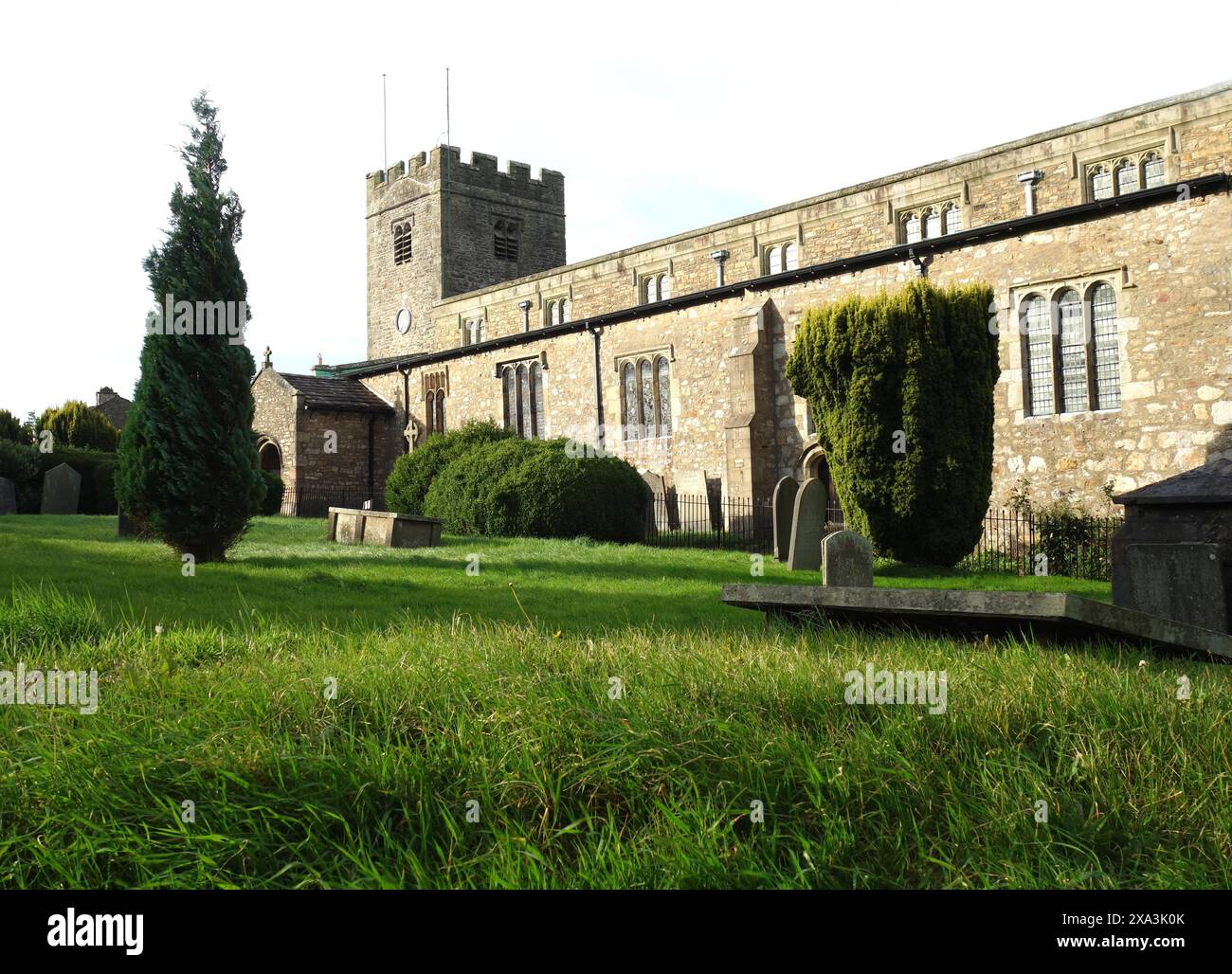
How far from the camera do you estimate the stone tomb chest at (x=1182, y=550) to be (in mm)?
7262

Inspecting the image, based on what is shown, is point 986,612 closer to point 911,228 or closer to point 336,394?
point 911,228

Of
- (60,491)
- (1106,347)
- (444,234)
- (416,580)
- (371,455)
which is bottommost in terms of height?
(416,580)

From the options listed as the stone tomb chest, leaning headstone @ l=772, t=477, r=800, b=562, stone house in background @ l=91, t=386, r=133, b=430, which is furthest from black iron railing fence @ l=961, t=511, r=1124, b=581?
stone house in background @ l=91, t=386, r=133, b=430

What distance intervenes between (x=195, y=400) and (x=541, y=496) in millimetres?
7142

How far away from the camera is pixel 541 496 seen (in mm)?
18844

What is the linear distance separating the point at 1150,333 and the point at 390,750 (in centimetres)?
1613

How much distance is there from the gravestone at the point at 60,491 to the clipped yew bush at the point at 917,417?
1951cm

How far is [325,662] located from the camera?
5266 mm

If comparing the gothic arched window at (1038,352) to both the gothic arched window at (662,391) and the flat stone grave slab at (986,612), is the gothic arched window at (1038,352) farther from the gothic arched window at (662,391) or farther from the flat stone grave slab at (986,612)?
the flat stone grave slab at (986,612)

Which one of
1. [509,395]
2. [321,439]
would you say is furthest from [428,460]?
[321,439]

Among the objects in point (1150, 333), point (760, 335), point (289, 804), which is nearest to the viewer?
point (289, 804)

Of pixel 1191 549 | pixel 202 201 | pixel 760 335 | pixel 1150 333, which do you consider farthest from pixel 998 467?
pixel 202 201

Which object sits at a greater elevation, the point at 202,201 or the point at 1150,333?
the point at 202,201
